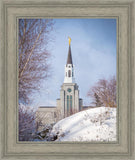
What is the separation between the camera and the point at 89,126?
2346 mm

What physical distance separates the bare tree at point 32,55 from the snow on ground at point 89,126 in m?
0.57

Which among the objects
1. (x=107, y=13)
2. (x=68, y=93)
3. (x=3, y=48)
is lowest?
(x=68, y=93)

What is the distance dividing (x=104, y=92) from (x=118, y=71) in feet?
1.05

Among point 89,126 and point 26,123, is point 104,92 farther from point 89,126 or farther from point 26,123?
point 26,123

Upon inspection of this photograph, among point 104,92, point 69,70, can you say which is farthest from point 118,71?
point 69,70

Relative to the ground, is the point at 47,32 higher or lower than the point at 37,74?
higher

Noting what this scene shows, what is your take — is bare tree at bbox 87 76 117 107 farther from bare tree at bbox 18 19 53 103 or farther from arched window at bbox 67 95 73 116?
bare tree at bbox 18 19 53 103

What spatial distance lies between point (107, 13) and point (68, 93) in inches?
44.1

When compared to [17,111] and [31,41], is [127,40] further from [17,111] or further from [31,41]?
[17,111]

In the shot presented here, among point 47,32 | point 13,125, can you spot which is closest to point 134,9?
point 47,32

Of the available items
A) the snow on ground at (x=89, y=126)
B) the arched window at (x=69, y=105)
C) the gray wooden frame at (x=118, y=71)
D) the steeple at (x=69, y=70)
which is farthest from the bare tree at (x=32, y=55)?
the snow on ground at (x=89, y=126)

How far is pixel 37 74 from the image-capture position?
2.38 metres

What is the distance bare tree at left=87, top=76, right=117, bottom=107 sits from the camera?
2352 millimetres

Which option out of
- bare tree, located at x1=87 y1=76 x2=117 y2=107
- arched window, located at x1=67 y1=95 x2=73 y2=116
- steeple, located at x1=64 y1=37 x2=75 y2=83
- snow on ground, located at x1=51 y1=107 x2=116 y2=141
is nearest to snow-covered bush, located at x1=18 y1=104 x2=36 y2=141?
snow on ground, located at x1=51 y1=107 x2=116 y2=141
